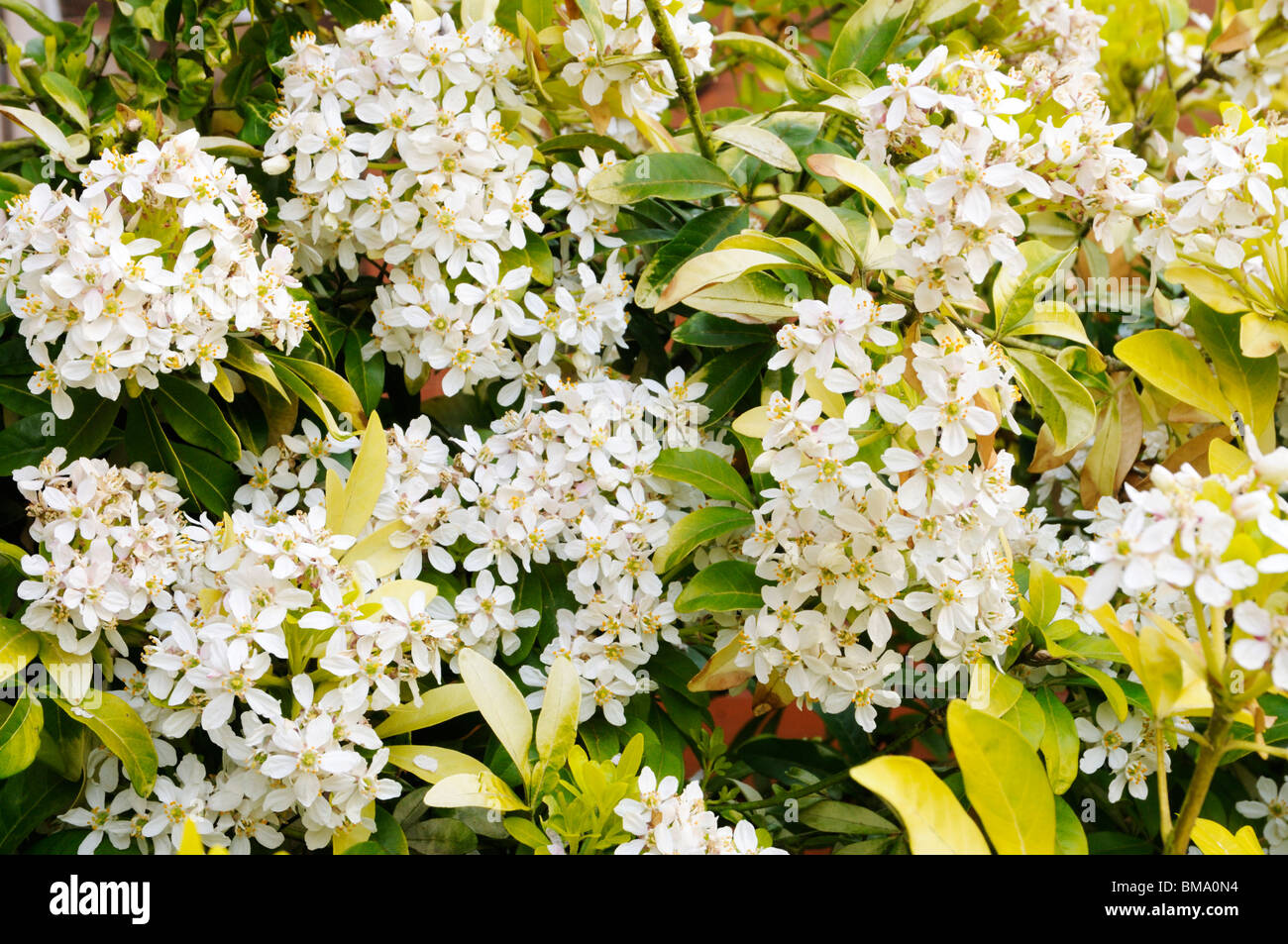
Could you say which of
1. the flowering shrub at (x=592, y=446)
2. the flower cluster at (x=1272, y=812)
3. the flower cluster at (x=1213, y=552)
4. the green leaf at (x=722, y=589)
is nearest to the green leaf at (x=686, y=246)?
the flowering shrub at (x=592, y=446)

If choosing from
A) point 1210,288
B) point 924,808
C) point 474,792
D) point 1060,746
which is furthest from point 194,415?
point 1210,288

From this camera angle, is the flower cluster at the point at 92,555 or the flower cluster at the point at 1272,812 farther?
the flower cluster at the point at 1272,812

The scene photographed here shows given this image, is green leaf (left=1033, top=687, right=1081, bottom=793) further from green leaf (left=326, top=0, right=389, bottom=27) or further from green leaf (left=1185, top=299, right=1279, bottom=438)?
green leaf (left=326, top=0, right=389, bottom=27)

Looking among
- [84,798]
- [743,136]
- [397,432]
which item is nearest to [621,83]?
[743,136]

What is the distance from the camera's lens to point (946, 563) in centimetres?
77

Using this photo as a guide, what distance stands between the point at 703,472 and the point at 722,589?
0.10m

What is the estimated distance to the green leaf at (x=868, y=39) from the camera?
99cm

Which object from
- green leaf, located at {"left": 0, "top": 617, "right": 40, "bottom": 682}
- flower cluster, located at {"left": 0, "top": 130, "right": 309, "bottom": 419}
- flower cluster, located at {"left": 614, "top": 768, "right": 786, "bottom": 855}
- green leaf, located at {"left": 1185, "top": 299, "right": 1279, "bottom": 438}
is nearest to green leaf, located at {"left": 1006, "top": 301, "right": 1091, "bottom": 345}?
green leaf, located at {"left": 1185, "top": 299, "right": 1279, "bottom": 438}

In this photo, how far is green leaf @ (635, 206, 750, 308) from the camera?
905 mm

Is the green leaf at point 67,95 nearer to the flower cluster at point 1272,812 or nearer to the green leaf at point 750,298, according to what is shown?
the green leaf at point 750,298

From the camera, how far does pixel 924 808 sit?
2.05ft

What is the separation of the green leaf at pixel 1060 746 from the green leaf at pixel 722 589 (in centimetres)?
24

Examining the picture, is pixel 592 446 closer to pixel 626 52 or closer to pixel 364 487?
pixel 364 487

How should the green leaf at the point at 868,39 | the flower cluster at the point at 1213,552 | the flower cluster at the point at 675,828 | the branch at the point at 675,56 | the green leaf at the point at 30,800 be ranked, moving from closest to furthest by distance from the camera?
the flower cluster at the point at 1213,552 < the flower cluster at the point at 675,828 < the green leaf at the point at 30,800 < the branch at the point at 675,56 < the green leaf at the point at 868,39
